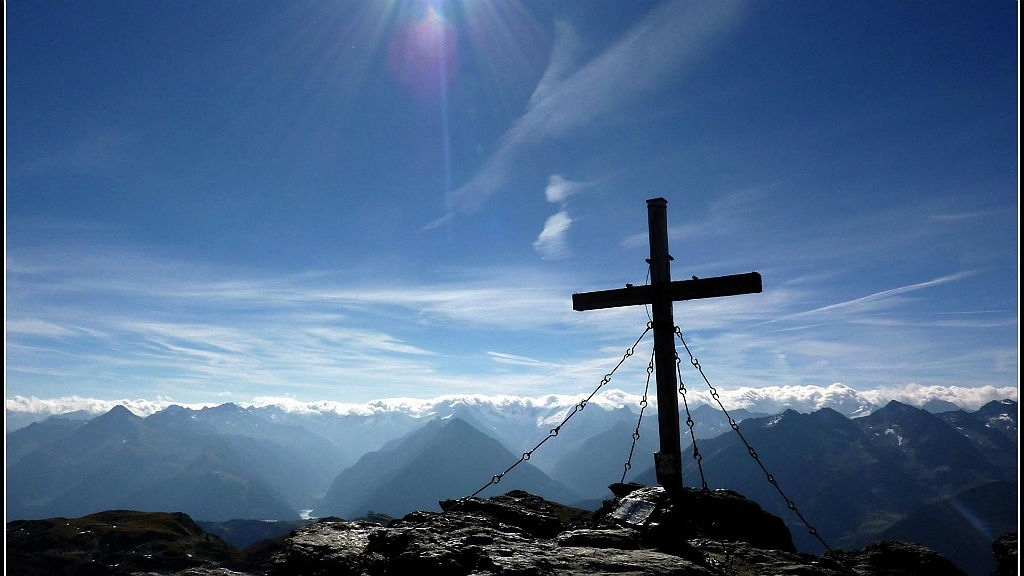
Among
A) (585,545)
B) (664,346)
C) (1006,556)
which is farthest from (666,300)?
(1006,556)

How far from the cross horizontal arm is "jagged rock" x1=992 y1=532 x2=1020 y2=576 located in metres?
6.92

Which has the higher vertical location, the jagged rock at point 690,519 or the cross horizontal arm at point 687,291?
the cross horizontal arm at point 687,291

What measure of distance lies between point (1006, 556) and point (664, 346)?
25.4 ft

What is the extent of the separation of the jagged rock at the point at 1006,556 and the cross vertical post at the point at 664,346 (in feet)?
20.7

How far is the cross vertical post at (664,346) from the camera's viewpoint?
14.0 meters

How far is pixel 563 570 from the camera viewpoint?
8445mm

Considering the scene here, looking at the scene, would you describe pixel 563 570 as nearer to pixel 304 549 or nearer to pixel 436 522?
pixel 436 522

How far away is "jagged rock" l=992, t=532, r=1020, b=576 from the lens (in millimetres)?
9828

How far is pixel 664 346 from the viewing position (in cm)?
1449

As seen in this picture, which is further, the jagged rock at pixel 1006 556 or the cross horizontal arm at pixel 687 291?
the cross horizontal arm at pixel 687 291

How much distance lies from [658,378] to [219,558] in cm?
2982

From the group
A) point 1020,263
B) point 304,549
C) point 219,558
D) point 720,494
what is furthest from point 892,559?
point 219,558

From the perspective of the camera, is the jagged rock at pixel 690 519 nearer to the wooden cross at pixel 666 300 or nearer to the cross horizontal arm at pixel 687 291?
the wooden cross at pixel 666 300

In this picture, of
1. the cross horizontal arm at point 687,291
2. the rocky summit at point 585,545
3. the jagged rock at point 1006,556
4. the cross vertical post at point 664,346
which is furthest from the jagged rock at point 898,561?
the cross horizontal arm at point 687,291
